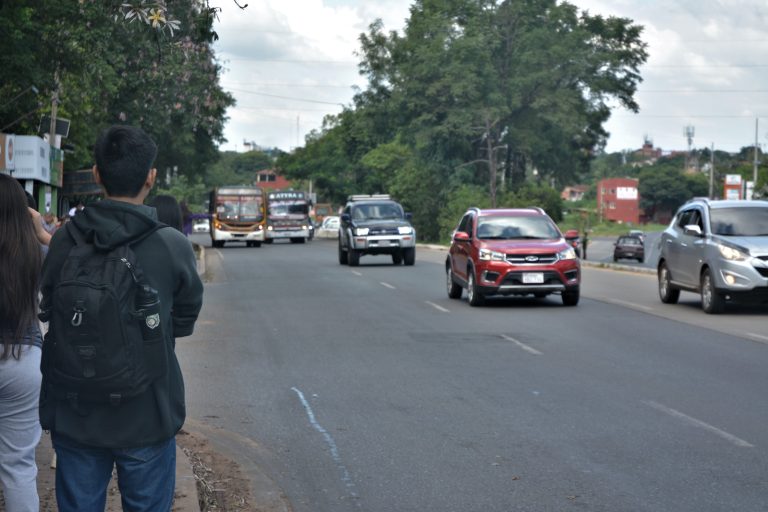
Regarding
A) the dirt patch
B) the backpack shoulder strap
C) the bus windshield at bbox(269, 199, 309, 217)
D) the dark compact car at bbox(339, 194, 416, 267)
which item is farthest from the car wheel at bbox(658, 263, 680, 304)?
the bus windshield at bbox(269, 199, 309, 217)

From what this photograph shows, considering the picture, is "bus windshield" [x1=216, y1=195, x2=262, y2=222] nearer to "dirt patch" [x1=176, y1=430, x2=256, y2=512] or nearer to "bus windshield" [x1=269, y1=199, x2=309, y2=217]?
"bus windshield" [x1=269, y1=199, x2=309, y2=217]

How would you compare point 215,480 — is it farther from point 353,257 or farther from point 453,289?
point 353,257

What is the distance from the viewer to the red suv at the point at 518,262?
20.0 meters

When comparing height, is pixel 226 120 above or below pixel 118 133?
above

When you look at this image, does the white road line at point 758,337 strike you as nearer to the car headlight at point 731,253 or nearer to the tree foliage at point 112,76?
the car headlight at point 731,253

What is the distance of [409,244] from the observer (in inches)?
1431

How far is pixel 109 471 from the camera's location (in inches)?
163

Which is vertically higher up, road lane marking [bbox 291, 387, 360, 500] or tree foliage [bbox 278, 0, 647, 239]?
tree foliage [bbox 278, 0, 647, 239]

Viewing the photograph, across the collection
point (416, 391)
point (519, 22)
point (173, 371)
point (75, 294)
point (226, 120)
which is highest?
point (519, 22)

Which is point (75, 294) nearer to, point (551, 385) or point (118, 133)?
point (118, 133)

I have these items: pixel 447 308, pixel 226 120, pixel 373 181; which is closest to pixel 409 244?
pixel 447 308

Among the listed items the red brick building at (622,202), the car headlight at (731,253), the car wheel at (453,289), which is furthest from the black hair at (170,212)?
the red brick building at (622,202)

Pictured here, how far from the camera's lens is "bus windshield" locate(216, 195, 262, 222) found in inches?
2389

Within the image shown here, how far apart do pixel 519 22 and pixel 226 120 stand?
2427cm
